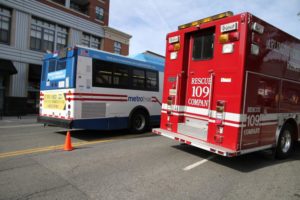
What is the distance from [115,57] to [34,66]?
42.9ft

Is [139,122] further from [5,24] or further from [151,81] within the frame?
[5,24]

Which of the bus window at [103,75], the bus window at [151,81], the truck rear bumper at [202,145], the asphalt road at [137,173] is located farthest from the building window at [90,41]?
the truck rear bumper at [202,145]

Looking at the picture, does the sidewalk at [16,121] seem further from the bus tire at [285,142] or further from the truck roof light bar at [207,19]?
the bus tire at [285,142]

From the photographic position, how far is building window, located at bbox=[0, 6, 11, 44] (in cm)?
1750

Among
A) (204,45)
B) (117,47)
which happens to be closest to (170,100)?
(204,45)

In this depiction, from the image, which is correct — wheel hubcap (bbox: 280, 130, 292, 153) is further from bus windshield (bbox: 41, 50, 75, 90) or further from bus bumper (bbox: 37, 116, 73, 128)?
bus windshield (bbox: 41, 50, 75, 90)

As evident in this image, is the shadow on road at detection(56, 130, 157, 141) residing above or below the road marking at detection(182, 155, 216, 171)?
below

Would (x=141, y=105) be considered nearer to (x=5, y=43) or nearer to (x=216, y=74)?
(x=216, y=74)

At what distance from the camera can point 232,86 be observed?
17.7 ft

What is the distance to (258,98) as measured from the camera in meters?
5.59

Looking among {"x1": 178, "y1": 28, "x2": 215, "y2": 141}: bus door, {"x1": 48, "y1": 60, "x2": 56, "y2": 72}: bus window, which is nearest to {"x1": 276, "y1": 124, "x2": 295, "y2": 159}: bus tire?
{"x1": 178, "y1": 28, "x2": 215, "y2": 141}: bus door

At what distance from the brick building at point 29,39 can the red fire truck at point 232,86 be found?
1406 centimetres

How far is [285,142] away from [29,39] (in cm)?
1902

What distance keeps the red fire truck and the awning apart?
13936mm
